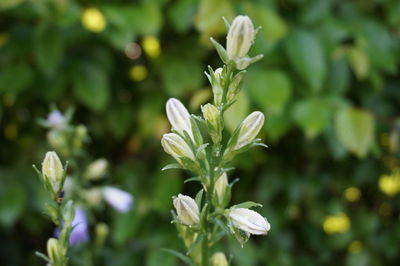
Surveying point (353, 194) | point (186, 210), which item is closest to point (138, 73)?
point (353, 194)

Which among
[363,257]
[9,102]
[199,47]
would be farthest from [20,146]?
[363,257]

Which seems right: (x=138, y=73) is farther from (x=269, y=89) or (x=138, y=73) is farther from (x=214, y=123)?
(x=214, y=123)

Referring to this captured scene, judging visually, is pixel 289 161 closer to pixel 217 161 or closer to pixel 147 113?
pixel 147 113

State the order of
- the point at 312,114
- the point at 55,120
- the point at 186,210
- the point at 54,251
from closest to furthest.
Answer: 1. the point at 186,210
2. the point at 54,251
3. the point at 55,120
4. the point at 312,114

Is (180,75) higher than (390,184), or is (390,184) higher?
(180,75)

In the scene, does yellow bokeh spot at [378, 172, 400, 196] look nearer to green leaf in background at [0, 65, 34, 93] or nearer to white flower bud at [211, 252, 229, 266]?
green leaf in background at [0, 65, 34, 93]

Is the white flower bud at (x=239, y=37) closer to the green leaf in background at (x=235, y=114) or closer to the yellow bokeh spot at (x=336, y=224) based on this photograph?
the green leaf in background at (x=235, y=114)

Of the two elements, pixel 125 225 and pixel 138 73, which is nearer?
pixel 125 225

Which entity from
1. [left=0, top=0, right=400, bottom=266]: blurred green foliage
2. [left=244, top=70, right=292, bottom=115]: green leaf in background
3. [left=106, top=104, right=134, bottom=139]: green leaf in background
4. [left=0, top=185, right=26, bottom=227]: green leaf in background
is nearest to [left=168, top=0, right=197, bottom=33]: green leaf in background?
[left=0, top=0, right=400, bottom=266]: blurred green foliage
